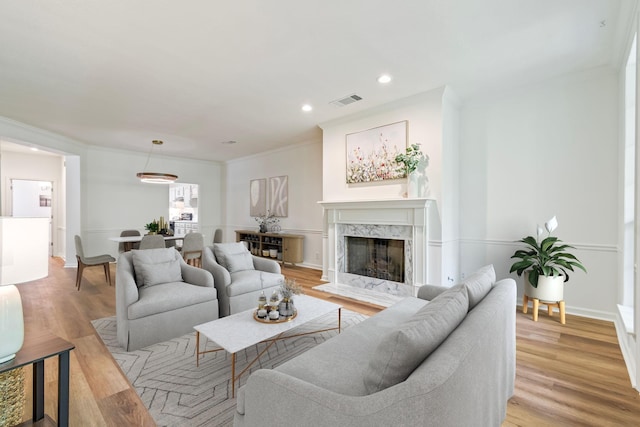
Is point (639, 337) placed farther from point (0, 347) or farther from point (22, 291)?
point (22, 291)

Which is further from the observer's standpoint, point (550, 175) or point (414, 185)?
point (414, 185)

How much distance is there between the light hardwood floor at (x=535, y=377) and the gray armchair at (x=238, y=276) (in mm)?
1105

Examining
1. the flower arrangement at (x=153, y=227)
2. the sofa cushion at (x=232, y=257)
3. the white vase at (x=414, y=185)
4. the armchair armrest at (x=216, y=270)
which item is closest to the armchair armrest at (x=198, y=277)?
the armchair armrest at (x=216, y=270)

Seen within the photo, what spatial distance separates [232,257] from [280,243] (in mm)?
2945

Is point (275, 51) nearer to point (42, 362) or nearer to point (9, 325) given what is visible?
point (9, 325)

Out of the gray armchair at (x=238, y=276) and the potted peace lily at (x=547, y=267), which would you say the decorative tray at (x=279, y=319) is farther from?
the potted peace lily at (x=547, y=267)

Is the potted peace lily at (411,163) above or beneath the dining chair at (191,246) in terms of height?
above

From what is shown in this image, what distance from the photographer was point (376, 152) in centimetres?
438

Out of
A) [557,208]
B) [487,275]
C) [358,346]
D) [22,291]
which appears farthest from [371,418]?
[22,291]

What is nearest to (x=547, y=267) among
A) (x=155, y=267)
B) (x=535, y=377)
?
(x=535, y=377)

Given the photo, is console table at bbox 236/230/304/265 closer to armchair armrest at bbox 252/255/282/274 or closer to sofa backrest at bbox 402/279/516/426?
armchair armrest at bbox 252/255/282/274

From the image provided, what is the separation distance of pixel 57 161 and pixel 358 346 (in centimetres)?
921

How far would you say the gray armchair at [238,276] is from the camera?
3240 millimetres

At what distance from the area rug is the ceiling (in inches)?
112
